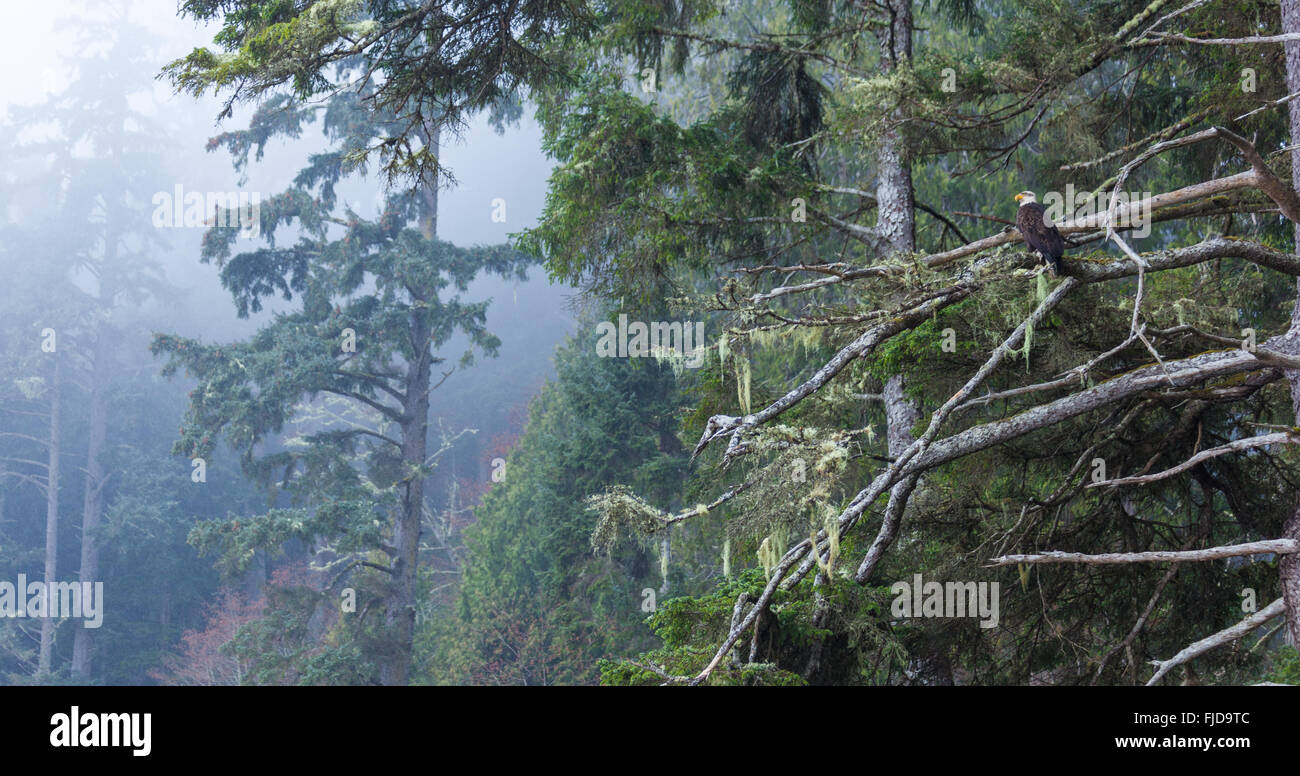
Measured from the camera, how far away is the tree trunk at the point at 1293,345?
186 inches

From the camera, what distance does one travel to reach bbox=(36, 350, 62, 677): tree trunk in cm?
3006

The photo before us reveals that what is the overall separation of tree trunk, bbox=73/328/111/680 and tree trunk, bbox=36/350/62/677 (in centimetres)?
95

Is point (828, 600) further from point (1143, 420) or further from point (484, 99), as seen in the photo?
point (484, 99)

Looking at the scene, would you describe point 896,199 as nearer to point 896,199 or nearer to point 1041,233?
point 896,199

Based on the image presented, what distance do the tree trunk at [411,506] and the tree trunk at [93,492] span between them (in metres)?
14.9

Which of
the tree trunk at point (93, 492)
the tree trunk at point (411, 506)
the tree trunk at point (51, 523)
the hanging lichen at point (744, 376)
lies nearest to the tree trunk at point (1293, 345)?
the hanging lichen at point (744, 376)

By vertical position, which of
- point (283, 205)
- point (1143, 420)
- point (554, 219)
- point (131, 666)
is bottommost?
point (131, 666)

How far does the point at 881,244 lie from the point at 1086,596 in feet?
12.1

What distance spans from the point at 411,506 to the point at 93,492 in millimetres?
20368

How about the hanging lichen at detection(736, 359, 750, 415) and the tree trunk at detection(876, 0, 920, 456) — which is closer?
the hanging lichen at detection(736, 359, 750, 415)

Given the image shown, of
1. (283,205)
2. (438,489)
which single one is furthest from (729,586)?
(438,489)

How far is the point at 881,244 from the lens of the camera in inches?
335

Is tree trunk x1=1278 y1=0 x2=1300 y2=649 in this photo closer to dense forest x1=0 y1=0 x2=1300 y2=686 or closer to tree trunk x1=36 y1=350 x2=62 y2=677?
dense forest x1=0 y1=0 x2=1300 y2=686

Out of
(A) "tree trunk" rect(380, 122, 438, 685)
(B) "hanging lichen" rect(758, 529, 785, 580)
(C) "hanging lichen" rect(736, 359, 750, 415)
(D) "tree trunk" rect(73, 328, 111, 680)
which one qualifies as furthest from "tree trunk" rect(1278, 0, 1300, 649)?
(D) "tree trunk" rect(73, 328, 111, 680)
